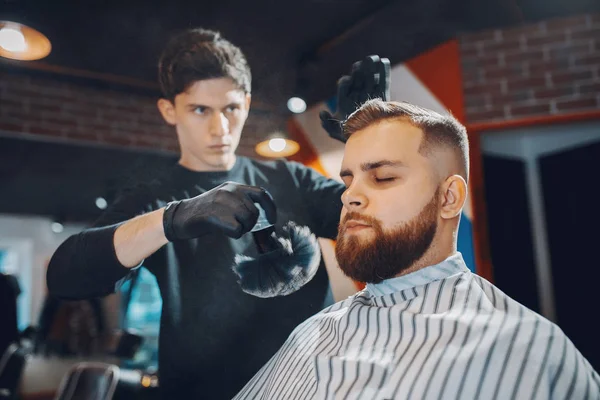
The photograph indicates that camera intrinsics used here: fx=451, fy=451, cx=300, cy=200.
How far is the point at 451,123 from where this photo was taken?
3.76 ft

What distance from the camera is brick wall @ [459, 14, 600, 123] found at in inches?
80.1

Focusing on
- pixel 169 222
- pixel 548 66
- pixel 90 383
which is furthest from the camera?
pixel 548 66

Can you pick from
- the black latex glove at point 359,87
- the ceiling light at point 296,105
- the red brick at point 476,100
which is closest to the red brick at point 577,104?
the red brick at point 476,100

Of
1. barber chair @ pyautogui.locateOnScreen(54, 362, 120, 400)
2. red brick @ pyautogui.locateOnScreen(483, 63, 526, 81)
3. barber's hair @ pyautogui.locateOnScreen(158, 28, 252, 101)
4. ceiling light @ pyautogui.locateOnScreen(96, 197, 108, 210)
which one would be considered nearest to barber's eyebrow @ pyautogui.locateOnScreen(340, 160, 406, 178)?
barber's hair @ pyautogui.locateOnScreen(158, 28, 252, 101)

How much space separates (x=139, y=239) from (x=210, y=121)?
1.38 feet

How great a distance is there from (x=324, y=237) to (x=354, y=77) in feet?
1.64

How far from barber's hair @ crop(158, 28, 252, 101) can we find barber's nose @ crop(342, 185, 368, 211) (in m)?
0.54

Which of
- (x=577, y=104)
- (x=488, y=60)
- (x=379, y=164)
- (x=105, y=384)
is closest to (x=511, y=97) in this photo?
(x=488, y=60)

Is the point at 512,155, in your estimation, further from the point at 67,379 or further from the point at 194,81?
the point at 67,379

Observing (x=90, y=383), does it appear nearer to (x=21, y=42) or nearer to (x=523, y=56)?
(x=21, y=42)

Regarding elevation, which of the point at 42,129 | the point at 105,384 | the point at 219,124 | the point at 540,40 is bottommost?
the point at 105,384

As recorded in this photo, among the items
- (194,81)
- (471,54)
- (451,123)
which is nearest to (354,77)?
(451,123)

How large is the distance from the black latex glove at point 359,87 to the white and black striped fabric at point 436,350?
1.69ft

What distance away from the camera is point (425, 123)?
1112mm
